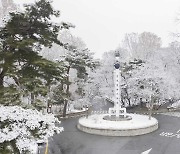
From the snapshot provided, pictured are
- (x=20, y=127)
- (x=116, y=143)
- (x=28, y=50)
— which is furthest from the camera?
(x=116, y=143)

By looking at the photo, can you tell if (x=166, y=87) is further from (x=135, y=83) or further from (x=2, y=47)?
(x=2, y=47)

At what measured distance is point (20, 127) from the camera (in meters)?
6.43

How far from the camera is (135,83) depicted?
101 ft

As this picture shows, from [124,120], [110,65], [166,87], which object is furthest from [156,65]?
[124,120]

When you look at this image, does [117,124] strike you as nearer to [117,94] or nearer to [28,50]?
[117,94]

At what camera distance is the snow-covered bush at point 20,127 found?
6223 mm

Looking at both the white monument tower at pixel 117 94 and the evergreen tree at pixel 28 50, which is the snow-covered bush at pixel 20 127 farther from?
the white monument tower at pixel 117 94

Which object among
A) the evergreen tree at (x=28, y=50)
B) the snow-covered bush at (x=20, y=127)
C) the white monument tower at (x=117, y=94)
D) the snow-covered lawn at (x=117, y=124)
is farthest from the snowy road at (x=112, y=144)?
the evergreen tree at (x=28, y=50)

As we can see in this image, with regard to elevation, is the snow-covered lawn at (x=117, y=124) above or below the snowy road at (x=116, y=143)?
above

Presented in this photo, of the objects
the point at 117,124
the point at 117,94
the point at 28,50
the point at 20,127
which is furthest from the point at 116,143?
the point at 28,50

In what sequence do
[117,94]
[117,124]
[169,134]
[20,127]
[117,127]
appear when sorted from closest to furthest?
1. [20,127]
2. [169,134]
3. [117,127]
4. [117,124]
5. [117,94]

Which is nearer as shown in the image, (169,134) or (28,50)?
(28,50)

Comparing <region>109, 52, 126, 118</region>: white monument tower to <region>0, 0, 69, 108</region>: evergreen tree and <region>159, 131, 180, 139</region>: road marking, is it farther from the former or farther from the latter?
<region>0, 0, 69, 108</region>: evergreen tree

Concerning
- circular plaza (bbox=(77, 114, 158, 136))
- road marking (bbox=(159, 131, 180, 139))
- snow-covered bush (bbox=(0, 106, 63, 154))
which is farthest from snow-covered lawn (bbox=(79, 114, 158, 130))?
snow-covered bush (bbox=(0, 106, 63, 154))
